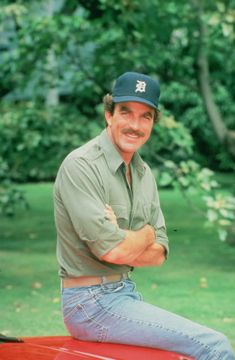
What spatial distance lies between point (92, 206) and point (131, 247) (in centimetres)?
24

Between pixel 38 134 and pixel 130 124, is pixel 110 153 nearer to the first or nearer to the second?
pixel 130 124

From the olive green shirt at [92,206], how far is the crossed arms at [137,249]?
0.03 m

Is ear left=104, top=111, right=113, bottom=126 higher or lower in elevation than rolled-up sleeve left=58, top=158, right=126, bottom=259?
higher

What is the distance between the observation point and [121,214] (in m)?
4.09

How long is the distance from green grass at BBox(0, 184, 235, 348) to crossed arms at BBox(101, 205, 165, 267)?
5.03 feet

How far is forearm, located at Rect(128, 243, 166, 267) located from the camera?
13.6 feet

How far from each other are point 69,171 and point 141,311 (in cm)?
63

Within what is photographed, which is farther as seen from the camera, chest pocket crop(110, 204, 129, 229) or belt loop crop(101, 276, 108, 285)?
chest pocket crop(110, 204, 129, 229)

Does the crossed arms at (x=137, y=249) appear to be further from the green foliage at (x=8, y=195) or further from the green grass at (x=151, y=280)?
the green foliage at (x=8, y=195)

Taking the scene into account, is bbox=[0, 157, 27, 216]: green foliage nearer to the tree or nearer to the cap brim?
the tree

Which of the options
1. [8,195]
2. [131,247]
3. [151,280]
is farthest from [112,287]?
[8,195]

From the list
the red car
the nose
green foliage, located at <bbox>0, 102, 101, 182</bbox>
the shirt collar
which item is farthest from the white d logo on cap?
green foliage, located at <bbox>0, 102, 101, 182</bbox>

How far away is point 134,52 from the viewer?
12.2m

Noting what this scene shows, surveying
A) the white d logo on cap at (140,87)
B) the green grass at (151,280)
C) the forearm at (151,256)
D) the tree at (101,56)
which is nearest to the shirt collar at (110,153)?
the white d logo on cap at (140,87)
